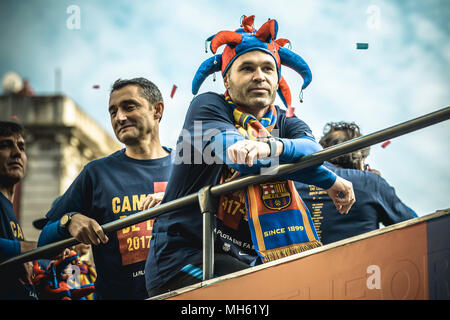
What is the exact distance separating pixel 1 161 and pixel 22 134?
33cm

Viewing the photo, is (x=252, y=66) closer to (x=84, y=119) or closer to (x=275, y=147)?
(x=275, y=147)

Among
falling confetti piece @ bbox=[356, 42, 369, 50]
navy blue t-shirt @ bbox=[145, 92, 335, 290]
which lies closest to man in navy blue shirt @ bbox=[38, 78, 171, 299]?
navy blue t-shirt @ bbox=[145, 92, 335, 290]

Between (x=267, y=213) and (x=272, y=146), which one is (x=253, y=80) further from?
(x=267, y=213)

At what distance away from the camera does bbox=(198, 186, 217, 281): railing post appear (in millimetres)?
3129

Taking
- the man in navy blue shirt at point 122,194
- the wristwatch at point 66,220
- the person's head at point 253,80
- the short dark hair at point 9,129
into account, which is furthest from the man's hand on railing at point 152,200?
the short dark hair at point 9,129

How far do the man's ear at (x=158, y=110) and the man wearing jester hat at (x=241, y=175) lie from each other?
96cm

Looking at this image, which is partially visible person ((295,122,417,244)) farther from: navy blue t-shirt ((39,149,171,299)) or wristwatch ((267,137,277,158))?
wristwatch ((267,137,277,158))

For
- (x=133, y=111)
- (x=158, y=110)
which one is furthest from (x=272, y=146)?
(x=158, y=110)

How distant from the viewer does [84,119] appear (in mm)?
18219

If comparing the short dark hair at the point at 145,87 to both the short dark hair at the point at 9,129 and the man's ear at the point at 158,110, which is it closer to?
the man's ear at the point at 158,110

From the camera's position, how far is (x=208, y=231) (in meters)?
3.13

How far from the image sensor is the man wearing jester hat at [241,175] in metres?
3.17
